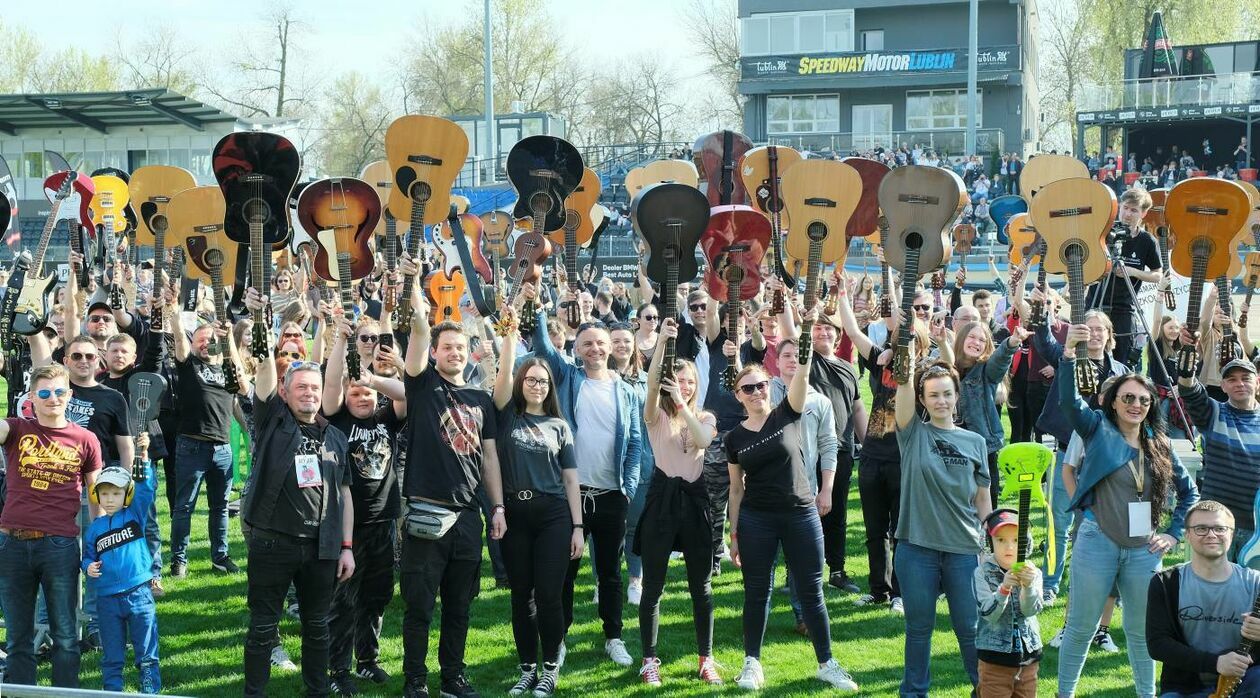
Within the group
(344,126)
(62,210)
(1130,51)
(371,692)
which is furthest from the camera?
(344,126)

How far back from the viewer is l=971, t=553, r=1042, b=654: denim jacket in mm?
5766

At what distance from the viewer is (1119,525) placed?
6387 millimetres

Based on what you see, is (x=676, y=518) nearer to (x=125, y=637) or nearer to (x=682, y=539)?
(x=682, y=539)

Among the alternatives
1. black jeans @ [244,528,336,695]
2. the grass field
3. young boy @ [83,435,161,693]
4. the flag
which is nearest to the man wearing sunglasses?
young boy @ [83,435,161,693]

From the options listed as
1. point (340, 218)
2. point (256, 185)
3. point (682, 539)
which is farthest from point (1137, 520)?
point (256, 185)

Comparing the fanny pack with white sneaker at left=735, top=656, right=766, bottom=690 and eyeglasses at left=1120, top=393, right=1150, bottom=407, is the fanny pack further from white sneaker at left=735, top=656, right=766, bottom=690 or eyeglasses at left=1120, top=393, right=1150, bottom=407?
eyeglasses at left=1120, top=393, right=1150, bottom=407

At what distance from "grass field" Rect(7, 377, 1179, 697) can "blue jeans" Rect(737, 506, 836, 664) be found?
12.3 inches

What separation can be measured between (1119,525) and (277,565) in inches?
167

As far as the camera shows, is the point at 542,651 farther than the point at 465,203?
No

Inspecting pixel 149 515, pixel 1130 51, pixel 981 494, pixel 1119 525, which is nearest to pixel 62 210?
pixel 149 515

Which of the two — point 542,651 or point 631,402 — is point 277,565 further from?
point 631,402

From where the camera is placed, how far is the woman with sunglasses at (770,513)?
6.84 m

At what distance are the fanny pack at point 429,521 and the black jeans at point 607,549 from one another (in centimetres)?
109

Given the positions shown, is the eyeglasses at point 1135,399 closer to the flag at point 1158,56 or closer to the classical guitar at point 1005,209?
the classical guitar at point 1005,209
